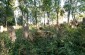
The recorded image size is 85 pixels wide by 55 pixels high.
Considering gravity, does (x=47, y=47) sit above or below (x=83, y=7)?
below

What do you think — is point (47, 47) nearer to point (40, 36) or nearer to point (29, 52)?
point (29, 52)

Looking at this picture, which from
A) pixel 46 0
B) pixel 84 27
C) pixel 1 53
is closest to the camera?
pixel 1 53

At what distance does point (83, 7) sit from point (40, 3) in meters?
8.34

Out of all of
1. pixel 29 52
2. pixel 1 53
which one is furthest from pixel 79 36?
→ pixel 1 53

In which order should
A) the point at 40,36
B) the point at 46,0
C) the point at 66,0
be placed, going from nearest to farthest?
the point at 40,36
the point at 46,0
the point at 66,0

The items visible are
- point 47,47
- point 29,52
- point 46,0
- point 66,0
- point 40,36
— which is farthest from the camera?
point 66,0

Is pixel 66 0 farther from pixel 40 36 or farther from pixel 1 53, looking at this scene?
pixel 1 53

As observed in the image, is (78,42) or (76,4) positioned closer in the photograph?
(78,42)

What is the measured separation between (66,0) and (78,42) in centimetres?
2448

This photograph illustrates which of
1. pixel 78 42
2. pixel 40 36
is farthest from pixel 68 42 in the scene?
pixel 40 36

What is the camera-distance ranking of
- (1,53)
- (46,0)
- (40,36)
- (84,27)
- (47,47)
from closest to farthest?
(1,53), (47,47), (40,36), (84,27), (46,0)

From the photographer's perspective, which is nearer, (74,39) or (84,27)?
(74,39)

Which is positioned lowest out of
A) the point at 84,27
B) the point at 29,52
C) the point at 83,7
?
the point at 29,52

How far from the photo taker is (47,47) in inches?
434
